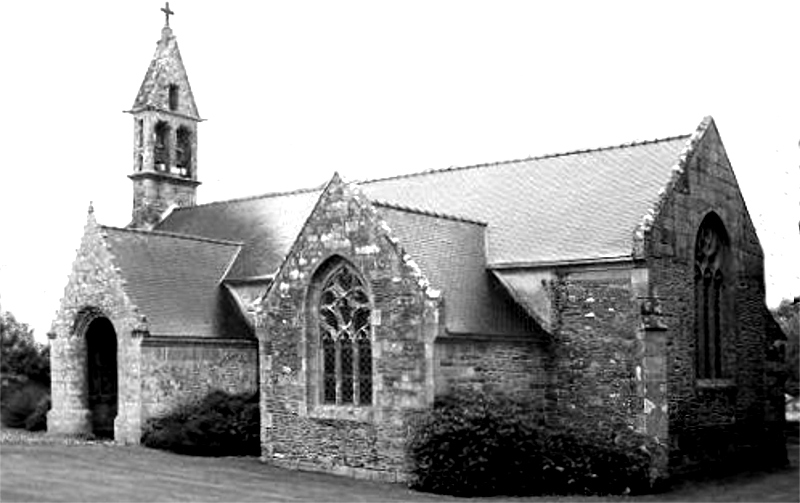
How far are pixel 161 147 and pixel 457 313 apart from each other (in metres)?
20.2

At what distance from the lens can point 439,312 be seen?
2239cm

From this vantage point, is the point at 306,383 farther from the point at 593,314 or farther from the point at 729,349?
the point at 729,349

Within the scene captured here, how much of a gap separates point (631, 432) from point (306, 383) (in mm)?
7290

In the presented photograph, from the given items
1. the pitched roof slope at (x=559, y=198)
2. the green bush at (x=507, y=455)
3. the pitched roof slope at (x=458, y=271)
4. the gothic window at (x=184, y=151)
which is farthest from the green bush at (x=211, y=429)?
the gothic window at (x=184, y=151)

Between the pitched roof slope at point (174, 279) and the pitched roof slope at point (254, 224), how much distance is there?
3.12ft

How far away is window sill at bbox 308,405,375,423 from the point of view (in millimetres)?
23688

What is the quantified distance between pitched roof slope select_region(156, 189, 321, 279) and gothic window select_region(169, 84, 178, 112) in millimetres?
3885

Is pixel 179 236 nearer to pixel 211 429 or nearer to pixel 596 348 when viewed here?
pixel 211 429

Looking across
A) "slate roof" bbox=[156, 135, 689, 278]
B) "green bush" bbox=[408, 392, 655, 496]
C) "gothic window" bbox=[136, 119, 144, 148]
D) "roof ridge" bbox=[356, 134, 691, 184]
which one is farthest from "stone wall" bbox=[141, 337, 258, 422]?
"gothic window" bbox=[136, 119, 144, 148]

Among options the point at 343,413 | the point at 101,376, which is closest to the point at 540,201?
the point at 343,413

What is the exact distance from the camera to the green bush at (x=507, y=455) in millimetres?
21578

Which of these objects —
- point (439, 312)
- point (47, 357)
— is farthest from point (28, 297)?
point (439, 312)

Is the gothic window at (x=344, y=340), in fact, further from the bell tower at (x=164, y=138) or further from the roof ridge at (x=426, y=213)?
the bell tower at (x=164, y=138)

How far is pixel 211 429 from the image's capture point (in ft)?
89.2
